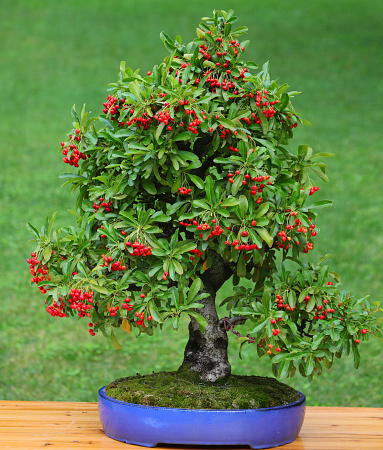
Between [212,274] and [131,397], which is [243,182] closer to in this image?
[212,274]

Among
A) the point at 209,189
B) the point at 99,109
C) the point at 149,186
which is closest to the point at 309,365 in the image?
the point at 209,189

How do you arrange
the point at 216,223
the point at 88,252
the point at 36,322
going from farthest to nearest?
the point at 36,322 → the point at 88,252 → the point at 216,223

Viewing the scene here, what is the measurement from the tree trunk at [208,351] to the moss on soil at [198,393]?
0.12 feet

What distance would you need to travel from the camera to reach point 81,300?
1801 mm

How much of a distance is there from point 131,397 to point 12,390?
1945mm

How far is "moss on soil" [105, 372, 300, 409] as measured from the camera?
1859 mm

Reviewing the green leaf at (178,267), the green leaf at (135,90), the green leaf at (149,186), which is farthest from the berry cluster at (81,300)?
the green leaf at (135,90)

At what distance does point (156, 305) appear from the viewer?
6.14ft

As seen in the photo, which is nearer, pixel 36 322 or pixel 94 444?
pixel 94 444

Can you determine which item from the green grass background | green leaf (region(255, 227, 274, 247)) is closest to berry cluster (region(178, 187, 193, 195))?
green leaf (region(255, 227, 274, 247))

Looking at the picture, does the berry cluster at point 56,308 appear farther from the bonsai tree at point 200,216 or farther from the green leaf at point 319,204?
the green leaf at point 319,204

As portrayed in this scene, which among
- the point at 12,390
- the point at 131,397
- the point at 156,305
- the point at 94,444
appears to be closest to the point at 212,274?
the point at 156,305

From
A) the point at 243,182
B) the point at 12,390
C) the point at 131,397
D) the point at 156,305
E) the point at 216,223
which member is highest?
the point at 243,182

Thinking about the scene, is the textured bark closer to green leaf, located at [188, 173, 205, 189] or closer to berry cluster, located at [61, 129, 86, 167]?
green leaf, located at [188, 173, 205, 189]
